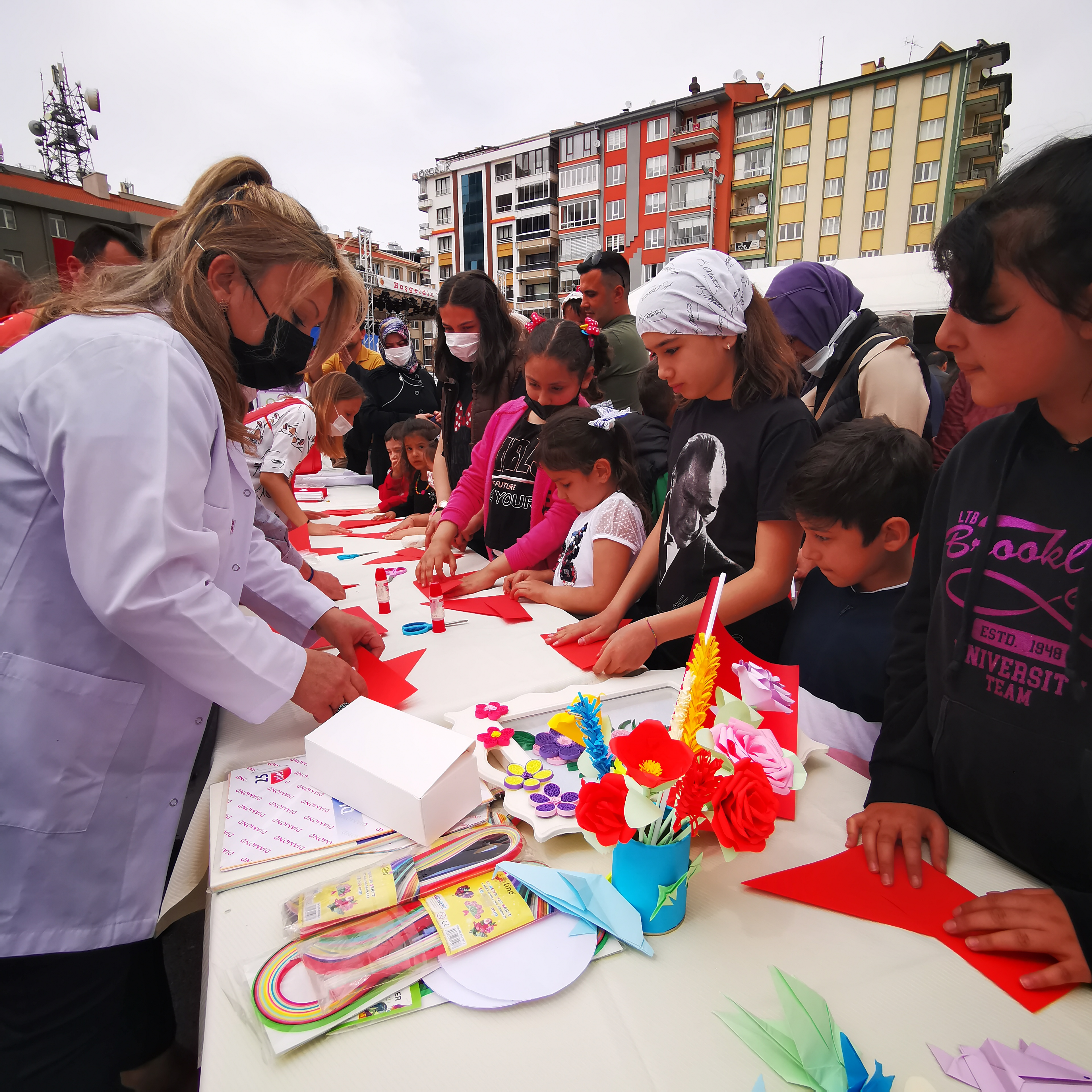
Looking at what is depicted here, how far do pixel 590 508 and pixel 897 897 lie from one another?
1.48 metres

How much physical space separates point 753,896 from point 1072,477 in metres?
0.70

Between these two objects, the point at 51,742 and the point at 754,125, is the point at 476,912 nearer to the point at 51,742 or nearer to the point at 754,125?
the point at 51,742

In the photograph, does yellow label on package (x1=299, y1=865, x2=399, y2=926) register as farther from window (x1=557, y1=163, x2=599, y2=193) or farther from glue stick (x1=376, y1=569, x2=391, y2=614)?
window (x1=557, y1=163, x2=599, y2=193)

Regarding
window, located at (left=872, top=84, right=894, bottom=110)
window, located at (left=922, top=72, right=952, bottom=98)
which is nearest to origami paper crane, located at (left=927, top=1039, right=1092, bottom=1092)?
window, located at (left=922, top=72, right=952, bottom=98)

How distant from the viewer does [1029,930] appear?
67cm

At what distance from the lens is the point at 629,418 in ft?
7.67

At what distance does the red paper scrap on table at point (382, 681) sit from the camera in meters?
1.25

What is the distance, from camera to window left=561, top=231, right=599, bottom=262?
28.3 metres

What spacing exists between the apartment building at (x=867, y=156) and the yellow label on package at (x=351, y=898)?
2543 centimetres

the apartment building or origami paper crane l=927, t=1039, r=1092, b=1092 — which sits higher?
the apartment building

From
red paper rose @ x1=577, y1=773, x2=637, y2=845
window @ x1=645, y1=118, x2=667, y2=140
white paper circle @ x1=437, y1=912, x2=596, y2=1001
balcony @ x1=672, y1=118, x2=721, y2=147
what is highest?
window @ x1=645, y1=118, x2=667, y2=140

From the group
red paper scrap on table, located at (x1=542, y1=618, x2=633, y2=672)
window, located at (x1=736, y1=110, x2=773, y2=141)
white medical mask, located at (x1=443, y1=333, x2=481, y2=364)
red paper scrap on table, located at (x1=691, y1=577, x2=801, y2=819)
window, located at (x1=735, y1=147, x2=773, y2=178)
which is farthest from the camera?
window, located at (x1=735, y1=147, x2=773, y2=178)

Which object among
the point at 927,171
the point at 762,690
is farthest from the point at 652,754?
the point at 927,171

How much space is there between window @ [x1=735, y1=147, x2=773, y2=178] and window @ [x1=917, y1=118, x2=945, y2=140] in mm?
5126
